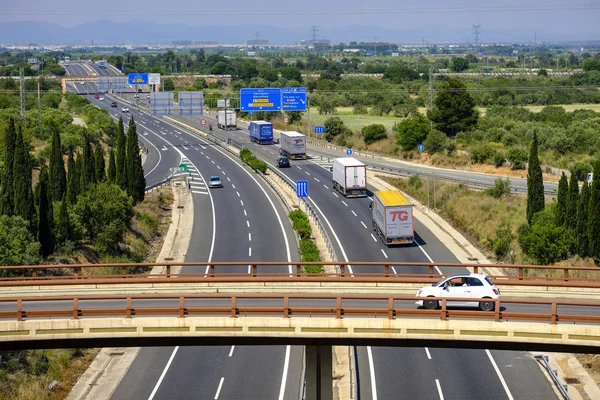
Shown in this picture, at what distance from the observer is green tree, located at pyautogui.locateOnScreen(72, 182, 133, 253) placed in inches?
1928

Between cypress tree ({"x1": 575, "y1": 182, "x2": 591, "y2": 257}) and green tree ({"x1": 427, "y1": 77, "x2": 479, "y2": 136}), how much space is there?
5399 centimetres

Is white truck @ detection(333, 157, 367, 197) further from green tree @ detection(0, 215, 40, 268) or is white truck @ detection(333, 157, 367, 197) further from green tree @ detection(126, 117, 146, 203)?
green tree @ detection(0, 215, 40, 268)

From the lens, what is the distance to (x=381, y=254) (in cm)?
5056

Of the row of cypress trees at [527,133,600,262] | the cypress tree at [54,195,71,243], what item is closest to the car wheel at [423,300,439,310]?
the row of cypress trees at [527,133,600,262]

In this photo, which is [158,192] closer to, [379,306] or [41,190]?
[41,190]

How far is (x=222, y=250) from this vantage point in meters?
52.6

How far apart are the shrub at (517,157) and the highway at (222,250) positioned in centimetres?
2410

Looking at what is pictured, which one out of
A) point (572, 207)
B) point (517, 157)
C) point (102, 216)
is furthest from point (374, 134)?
point (102, 216)

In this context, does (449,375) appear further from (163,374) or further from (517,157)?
(517,157)

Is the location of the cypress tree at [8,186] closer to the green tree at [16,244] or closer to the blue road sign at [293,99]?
the green tree at [16,244]

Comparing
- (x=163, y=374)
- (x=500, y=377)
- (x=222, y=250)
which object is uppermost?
(x=222, y=250)

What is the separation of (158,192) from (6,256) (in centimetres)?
3340

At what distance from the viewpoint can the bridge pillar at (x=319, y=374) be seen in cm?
2067

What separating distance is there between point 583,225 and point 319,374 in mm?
31633
